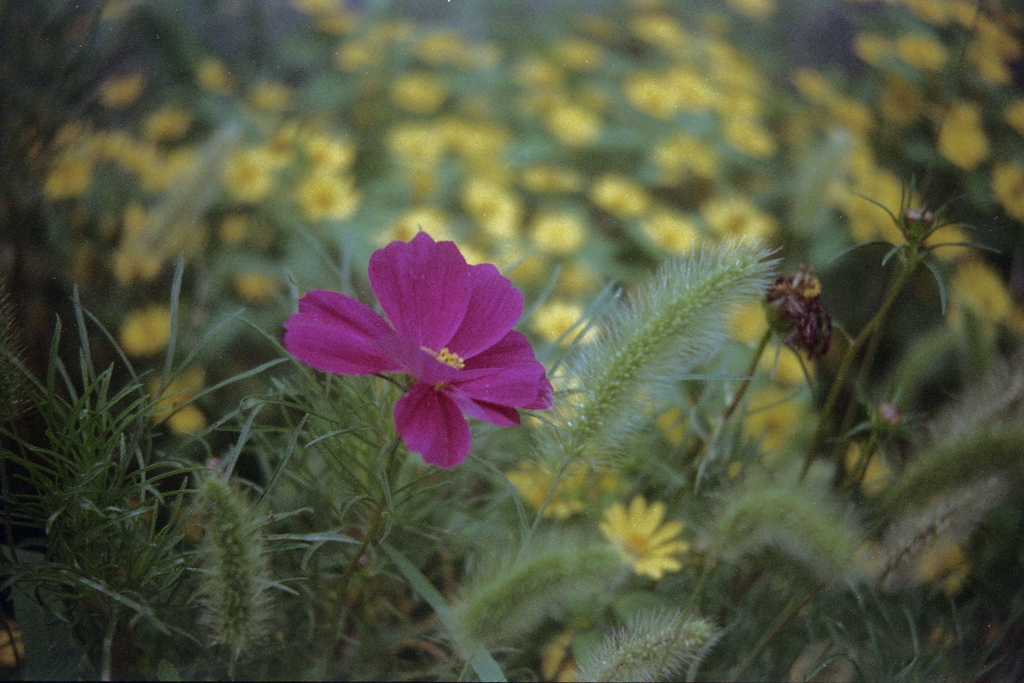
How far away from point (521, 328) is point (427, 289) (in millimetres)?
237

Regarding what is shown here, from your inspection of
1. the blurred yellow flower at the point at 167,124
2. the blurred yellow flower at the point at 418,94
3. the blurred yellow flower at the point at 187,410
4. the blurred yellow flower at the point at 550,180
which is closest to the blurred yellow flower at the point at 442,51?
the blurred yellow flower at the point at 418,94

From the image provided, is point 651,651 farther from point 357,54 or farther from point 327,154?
point 357,54

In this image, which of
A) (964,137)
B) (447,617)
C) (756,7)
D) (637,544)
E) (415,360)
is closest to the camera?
(415,360)

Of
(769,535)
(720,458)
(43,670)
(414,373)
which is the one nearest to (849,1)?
(720,458)

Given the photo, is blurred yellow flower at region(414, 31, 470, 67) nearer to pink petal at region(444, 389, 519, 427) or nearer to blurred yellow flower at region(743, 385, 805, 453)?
blurred yellow flower at region(743, 385, 805, 453)

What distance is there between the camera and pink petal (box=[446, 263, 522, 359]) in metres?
0.45

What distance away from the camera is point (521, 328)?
671 millimetres

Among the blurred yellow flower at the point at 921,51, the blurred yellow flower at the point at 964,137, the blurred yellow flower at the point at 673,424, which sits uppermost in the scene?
the blurred yellow flower at the point at 921,51

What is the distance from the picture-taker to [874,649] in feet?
1.77

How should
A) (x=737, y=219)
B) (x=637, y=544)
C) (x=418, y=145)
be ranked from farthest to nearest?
(x=418, y=145)
(x=737, y=219)
(x=637, y=544)

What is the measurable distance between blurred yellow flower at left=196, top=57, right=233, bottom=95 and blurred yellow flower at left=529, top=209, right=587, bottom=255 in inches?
20.5

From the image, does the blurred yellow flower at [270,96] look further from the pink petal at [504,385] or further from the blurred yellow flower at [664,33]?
the pink petal at [504,385]

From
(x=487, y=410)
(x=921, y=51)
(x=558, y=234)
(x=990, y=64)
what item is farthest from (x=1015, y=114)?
(x=487, y=410)

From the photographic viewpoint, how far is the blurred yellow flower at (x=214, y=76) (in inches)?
45.2
